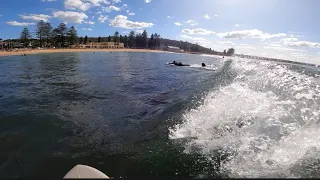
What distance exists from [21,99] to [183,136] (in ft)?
39.6

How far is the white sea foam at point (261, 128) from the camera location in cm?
731

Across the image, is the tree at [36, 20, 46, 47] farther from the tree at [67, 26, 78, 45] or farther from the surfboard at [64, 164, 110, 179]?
the surfboard at [64, 164, 110, 179]

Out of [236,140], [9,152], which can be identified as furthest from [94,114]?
[236,140]

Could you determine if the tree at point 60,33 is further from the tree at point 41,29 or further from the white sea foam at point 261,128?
the white sea foam at point 261,128

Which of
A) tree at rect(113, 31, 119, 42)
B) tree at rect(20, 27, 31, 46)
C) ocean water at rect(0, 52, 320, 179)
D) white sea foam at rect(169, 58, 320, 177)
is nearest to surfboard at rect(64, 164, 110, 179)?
ocean water at rect(0, 52, 320, 179)

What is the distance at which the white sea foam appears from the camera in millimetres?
7309

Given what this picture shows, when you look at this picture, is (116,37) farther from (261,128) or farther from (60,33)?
(261,128)

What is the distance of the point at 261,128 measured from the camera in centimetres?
923

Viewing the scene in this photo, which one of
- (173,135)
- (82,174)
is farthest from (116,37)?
(82,174)

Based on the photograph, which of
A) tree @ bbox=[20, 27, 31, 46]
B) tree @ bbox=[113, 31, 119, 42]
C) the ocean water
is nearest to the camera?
the ocean water

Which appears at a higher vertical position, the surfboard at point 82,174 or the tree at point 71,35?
the tree at point 71,35

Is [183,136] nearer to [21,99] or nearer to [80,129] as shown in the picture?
[80,129]

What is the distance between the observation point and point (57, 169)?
737 centimetres

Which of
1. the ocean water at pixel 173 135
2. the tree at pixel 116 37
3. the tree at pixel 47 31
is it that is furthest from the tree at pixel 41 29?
the ocean water at pixel 173 135
